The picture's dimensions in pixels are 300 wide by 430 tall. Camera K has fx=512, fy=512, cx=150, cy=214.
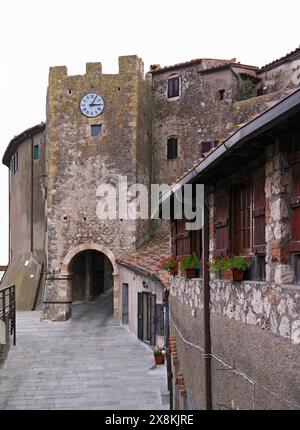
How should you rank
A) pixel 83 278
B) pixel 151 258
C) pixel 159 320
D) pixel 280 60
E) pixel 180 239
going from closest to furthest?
1. pixel 180 239
2. pixel 159 320
3. pixel 151 258
4. pixel 280 60
5. pixel 83 278

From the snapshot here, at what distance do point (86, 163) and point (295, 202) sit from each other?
19.4m

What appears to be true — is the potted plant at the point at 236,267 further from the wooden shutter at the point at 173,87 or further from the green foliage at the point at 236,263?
the wooden shutter at the point at 173,87

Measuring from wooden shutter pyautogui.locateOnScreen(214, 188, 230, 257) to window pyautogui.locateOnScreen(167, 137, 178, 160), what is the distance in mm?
17942

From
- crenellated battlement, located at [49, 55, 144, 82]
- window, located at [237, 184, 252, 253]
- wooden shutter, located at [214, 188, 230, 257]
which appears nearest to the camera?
window, located at [237, 184, 252, 253]

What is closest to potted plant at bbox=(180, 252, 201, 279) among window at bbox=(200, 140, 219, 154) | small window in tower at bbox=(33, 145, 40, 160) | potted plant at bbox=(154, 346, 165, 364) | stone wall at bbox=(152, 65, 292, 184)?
potted plant at bbox=(154, 346, 165, 364)

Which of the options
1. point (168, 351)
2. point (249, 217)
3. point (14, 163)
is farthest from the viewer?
point (14, 163)

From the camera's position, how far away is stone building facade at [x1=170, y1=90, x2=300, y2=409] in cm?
411

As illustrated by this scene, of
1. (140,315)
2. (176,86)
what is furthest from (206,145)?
(140,315)

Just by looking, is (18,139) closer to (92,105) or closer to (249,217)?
(92,105)

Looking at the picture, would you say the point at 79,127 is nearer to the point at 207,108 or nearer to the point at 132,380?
the point at 207,108

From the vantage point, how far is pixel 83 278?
28016mm

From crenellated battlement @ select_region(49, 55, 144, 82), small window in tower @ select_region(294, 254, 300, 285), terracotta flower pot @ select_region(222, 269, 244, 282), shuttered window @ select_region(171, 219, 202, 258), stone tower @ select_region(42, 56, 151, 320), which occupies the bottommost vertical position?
terracotta flower pot @ select_region(222, 269, 244, 282)

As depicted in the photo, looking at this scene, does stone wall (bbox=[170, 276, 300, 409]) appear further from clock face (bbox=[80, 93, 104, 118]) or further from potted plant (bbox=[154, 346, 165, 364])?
clock face (bbox=[80, 93, 104, 118])

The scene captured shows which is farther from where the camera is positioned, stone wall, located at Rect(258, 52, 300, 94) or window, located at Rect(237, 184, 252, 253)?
stone wall, located at Rect(258, 52, 300, 94)
